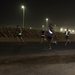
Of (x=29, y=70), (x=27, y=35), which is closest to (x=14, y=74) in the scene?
(x=29, y=70)

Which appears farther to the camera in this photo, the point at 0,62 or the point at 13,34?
the point at 13,34

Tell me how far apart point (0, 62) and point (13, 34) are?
30060mm

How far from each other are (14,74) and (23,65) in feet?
6.89

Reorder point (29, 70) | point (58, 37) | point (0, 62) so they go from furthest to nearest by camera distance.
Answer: point (58, 37)
point (0, 62)
point (29, 70)

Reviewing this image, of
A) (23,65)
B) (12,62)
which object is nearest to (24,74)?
(23,65)

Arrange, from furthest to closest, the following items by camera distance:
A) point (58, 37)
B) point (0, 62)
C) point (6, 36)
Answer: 1. point (58, 37)
2. point (6, 36)
3. point (0, 62)

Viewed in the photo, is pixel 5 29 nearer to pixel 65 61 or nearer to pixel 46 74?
pixel 65 61

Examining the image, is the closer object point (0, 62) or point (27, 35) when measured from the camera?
point (0, 62)

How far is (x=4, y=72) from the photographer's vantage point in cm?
962

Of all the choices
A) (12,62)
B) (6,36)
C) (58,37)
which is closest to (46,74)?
(12,62)

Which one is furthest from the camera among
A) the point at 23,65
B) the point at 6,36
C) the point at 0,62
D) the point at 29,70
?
the point at 6,36

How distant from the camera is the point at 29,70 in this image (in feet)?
33.1

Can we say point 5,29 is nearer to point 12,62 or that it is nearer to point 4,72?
point 12,62

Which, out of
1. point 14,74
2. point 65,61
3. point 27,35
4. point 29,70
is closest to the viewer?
point 14,74
